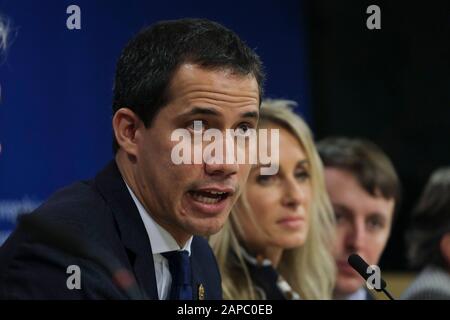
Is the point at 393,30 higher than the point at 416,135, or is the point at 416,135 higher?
the point at 393,30

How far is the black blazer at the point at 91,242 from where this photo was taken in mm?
1410

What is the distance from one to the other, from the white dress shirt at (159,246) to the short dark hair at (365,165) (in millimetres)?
1150

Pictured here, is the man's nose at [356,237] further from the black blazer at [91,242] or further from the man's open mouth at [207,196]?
the man's open mouth at [207,196]

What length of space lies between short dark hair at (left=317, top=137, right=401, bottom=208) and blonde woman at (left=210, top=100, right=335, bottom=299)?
0.27m

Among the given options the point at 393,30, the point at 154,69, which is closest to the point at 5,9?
the point at 154,69

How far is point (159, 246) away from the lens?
1.64 metres

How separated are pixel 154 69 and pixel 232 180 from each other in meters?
0.25

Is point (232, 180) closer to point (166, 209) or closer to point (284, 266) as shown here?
point (166, 209)

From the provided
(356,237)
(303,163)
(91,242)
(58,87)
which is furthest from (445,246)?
(91,242)

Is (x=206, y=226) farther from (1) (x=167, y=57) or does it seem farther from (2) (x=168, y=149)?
(1) (x=167, y=57)

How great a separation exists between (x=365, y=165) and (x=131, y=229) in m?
1.28
